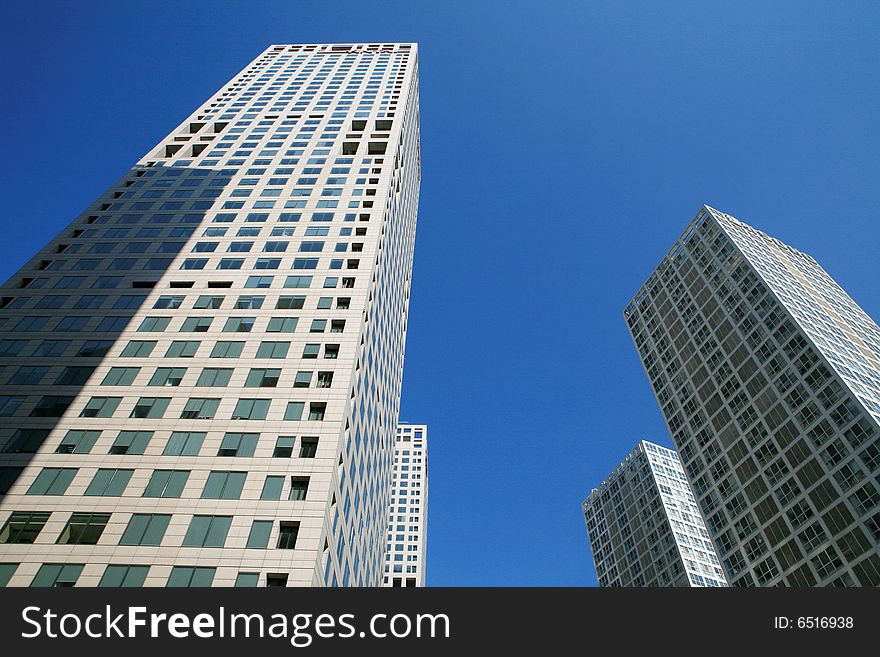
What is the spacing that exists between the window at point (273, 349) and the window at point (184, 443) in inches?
312

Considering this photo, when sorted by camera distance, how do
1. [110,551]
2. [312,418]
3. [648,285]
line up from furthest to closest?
[648,285]
[312,418]
[110,551]

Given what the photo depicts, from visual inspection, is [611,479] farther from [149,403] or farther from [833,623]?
[833,623]

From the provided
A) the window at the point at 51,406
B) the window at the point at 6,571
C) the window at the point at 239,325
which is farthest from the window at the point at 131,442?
the window at the point at 239,325

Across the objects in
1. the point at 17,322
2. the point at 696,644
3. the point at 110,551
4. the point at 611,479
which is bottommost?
the point at 696,644

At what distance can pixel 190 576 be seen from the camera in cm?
3250

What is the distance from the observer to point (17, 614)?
61.0 feet

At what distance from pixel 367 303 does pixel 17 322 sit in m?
27.4

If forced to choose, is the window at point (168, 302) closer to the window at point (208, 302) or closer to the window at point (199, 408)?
the window at point (208, 302)

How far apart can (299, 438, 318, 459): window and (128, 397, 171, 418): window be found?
10.1m

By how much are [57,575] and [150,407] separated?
1213 centimetres

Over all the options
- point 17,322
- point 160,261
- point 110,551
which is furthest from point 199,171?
point 110,551

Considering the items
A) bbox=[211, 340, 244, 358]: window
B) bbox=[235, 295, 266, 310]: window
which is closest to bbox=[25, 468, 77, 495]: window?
bbox=[211, 340, 244, 358]: window

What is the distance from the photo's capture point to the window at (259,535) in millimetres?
33938

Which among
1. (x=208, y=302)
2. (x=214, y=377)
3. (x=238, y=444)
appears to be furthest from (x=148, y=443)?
(x=208, y=302)
